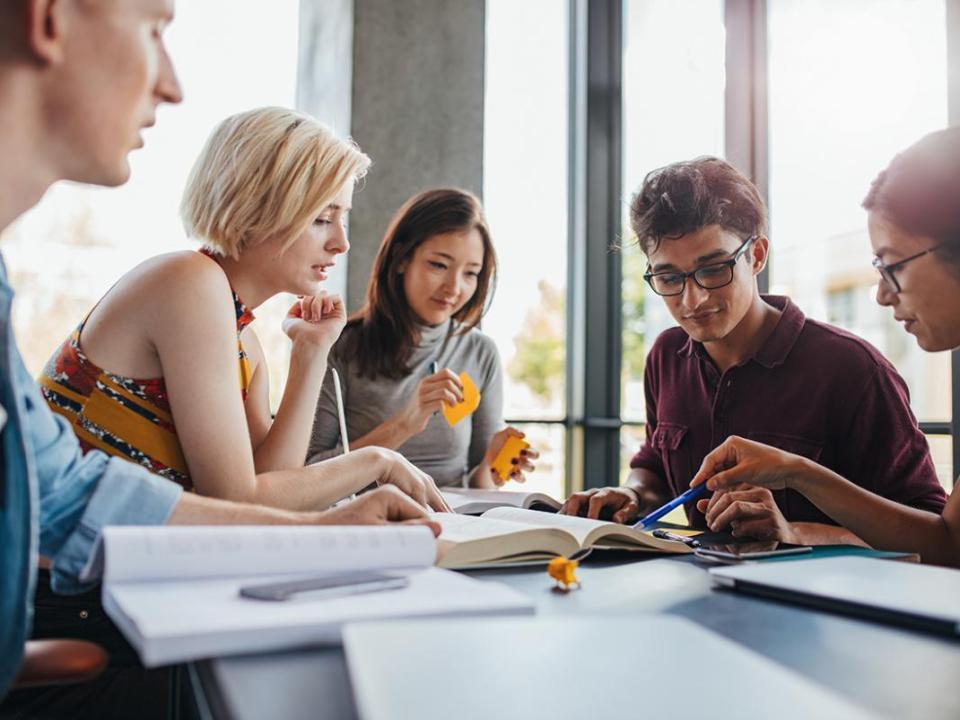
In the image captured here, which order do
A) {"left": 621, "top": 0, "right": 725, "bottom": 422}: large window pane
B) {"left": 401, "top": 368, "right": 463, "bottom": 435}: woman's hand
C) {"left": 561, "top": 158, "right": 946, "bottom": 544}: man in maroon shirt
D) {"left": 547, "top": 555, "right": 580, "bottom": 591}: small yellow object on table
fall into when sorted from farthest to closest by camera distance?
1. {"left": 621, "top": 0, "right": 725, "bottom": 422}: large window pane
2. {"left": 401, "top": 368, "right": 463, "bottom": 435}: woman's hand
3. {"left": 561, "top": 158, "right": 946, "bottom": 544}: man in maroon shirt
4. {"left": 547, "top": 555, "right": 580, "bottom": 591}: small yellow object on table

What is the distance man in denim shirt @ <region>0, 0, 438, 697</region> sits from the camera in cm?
75

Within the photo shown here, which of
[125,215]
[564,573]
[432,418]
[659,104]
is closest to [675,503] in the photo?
[564,573]

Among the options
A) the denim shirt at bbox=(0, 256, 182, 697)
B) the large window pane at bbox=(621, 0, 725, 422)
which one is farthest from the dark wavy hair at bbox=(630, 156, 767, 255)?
the large window pane at bbox=(621, 0, 725, 422)

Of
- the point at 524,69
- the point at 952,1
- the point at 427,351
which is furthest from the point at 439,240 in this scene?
the point at 524,69

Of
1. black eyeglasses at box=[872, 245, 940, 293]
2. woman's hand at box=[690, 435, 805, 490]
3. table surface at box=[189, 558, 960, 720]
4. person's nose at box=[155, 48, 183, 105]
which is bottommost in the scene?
table surface at box=[189, 558, 960, 720]

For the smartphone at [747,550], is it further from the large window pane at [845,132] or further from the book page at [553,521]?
the large window pane at [845,132]

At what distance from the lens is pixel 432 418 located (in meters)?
2.62

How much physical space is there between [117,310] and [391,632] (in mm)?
929

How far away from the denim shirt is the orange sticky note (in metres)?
1.41

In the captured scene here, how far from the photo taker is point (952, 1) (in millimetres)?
2301

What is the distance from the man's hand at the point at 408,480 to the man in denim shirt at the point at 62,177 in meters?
0.45

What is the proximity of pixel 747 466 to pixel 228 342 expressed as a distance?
2.75 feet

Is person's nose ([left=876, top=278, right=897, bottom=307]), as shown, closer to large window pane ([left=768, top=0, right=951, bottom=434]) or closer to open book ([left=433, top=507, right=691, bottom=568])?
open book ([left=433, top=507, right=691, bottom=568])

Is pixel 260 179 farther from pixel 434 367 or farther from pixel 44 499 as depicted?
pixel 434 367
